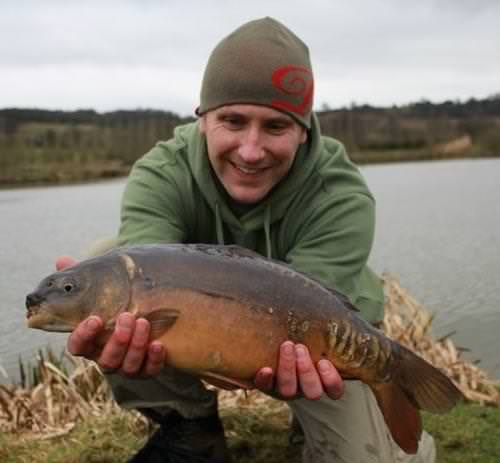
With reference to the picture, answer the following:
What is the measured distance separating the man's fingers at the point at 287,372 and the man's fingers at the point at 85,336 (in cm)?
53

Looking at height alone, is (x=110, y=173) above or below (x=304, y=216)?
below

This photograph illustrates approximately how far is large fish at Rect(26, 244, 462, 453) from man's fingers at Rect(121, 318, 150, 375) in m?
0.03

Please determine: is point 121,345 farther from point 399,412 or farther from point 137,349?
point 399,412

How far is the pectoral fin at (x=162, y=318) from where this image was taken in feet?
6.72

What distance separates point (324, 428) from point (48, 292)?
1356mm

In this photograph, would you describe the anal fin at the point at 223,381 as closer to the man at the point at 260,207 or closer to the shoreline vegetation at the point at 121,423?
the man at the point at 260,207

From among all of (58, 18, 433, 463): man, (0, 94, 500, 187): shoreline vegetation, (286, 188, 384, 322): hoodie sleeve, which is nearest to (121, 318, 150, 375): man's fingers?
(58, 18, 433, 463): man

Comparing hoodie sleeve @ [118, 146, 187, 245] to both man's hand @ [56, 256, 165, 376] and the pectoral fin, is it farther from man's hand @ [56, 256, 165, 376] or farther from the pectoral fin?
the pectoral fin

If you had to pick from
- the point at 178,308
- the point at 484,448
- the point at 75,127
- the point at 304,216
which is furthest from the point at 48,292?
the point at 75,127

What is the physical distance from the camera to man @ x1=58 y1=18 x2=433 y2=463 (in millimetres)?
2852

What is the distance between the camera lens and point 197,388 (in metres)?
3.05

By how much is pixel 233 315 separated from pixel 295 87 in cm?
109

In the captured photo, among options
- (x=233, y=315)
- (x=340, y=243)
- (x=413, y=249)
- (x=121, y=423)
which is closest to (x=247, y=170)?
(x=340, y=243)

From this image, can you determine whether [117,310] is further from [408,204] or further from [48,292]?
[408,204]
